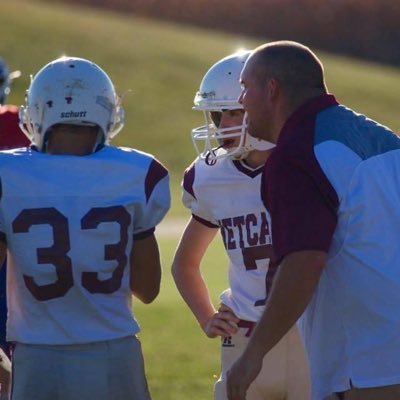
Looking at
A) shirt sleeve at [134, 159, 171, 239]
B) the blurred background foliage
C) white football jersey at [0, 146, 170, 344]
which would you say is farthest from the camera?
the blurred background foliage

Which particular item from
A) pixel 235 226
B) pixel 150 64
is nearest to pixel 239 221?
pixel 235 226

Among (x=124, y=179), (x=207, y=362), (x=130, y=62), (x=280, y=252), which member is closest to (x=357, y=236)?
(x=280, y=252)

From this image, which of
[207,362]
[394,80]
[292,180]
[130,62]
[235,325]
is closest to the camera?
[292,180]

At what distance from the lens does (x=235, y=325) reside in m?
4.73

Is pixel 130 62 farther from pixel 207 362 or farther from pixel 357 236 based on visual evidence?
pixel 357 236

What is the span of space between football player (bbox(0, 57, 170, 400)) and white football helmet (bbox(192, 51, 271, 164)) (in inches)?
23.5

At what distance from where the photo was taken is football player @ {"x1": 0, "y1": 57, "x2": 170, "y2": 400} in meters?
4.08

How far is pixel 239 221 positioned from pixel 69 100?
2.87 feet

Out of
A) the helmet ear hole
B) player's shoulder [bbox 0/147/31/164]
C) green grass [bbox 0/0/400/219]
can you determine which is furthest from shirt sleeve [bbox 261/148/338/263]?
green grass [bbox 0/0/400/219]

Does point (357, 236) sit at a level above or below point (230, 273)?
above

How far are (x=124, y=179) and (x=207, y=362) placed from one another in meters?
4.54

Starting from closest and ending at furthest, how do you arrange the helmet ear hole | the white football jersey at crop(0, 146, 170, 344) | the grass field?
1. the white football jersey at crop(0, 146, 170, 344)
2. the helmet ear hole
3. the grass field

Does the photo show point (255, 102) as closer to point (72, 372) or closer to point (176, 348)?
point (72, 372)

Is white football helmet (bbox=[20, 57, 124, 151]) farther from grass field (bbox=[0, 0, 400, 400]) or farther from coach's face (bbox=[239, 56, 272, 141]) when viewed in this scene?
grass field (bbox=[0, 0, 400, 400])
